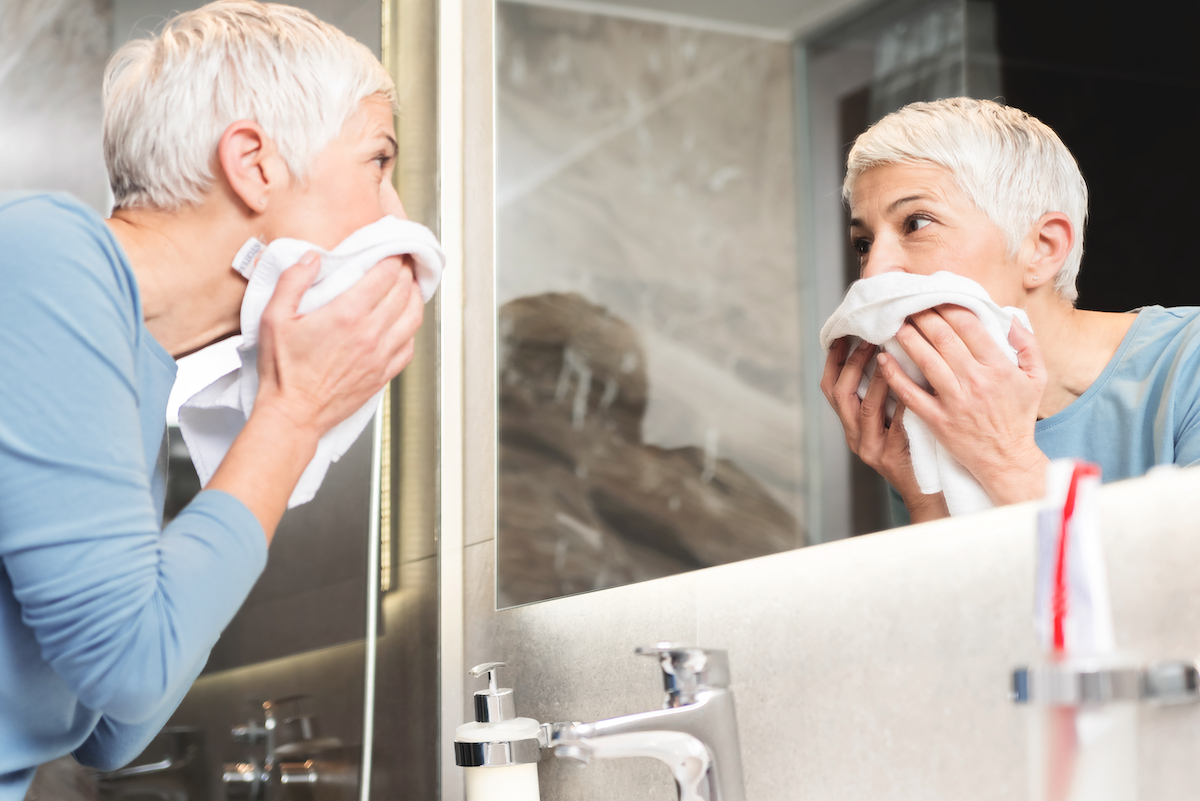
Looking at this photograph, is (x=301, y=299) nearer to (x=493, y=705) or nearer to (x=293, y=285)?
(x=293, y=285)

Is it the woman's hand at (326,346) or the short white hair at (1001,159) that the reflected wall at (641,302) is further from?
the woman's hand at (326,346)

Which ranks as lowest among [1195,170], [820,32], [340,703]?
[340,703]

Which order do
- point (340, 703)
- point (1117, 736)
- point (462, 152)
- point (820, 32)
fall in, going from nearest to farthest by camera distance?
point (1117, 736)
point (820, 32)
point (340, 703)
point (462, 152)

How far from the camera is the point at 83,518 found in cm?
59

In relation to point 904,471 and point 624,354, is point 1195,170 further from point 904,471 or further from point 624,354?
point 624,354

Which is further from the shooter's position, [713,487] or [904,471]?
[713,487]

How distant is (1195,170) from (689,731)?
46 cm

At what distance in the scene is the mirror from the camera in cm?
63

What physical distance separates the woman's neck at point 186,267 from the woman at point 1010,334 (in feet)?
1.59

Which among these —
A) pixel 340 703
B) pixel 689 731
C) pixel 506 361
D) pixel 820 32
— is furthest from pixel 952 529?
pixel 340 703

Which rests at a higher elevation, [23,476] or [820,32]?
[820,32]

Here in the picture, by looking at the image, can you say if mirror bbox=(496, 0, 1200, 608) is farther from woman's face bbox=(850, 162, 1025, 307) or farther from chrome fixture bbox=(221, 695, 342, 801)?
chrome fixture bbox=(221, 695, 342, 801)

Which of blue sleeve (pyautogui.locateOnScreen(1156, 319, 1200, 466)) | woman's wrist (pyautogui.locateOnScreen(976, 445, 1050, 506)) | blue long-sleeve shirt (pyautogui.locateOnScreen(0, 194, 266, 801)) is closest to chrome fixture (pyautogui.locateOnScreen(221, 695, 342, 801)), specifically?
blue long-sleeve shirt (pyautogui.locateOnScreen(0, 194, 266, 801))

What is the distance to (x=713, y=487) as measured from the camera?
92 cm
